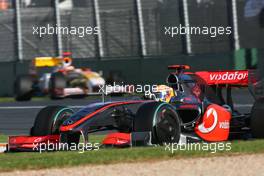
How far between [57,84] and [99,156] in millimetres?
12498

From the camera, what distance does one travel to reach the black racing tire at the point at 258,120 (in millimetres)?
9898

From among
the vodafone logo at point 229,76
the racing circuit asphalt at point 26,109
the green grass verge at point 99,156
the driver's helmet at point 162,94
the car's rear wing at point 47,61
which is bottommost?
the racing circuit asphalt at point 26,109

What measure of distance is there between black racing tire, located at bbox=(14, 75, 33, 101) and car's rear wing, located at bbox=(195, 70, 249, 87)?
1149 cm

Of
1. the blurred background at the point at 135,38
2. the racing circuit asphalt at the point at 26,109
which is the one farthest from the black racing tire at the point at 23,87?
the blurred background at the point at 135,38

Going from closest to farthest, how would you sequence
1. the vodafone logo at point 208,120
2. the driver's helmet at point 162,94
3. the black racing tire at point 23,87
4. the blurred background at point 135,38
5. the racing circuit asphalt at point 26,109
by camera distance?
the vodafone logo at point 208,120, the driver's helmet at point 162,94, the racing circuit asphalt at point 26,109, the black racing tire at point 23,87, the blurred background at point 135,38

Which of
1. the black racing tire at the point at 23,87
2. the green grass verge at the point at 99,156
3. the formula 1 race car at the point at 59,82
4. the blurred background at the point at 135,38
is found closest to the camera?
the green grass verge at the point at 99,156

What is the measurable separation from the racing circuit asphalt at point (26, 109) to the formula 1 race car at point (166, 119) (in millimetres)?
3581

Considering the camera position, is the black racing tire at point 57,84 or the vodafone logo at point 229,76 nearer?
the vodafone logo at point 229,76

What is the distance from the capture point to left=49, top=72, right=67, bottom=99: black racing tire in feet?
67.3

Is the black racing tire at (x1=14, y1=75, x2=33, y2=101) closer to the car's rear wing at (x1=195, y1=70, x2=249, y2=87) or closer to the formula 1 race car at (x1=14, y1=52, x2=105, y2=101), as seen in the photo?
the formula 1 race car at (x1=14, y1=52, x2=105, y2=101)

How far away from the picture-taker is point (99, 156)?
820 cm

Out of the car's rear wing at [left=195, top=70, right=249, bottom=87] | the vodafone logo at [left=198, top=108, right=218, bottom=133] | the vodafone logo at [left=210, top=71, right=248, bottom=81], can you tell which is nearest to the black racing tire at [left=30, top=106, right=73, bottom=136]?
the vodafone logo at [left=198, top=108, right=218, bottom=133]

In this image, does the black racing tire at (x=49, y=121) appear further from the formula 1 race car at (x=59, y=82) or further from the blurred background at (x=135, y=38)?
the blurred background at (x=135, y=38)

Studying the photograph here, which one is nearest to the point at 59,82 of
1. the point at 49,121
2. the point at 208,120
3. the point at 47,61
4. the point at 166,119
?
the point at 47,61
